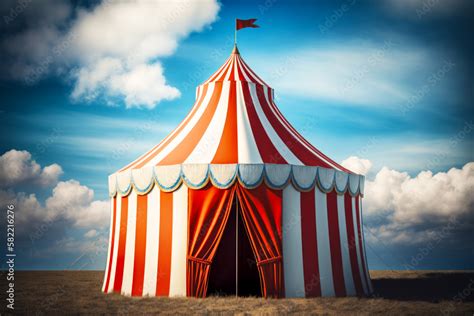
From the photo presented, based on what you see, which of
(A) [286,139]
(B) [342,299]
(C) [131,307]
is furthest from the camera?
(A) [286,139]

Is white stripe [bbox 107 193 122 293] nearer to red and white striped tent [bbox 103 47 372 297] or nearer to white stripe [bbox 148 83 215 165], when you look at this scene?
red and white striped tent [bbox 103 47 372 297]

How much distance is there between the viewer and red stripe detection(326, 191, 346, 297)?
8.43 m

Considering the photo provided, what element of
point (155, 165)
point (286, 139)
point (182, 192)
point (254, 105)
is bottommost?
point (182, 192)

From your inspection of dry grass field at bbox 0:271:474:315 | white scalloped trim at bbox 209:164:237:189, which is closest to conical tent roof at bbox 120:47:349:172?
white scalloped trim at bbox 209:164:237:189

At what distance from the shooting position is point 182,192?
8148 mm

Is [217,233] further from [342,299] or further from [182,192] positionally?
[342,299]

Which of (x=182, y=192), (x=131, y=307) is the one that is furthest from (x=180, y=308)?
(x=182, y=192)

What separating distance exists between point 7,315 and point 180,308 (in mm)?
2505

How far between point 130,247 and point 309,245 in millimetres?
3466

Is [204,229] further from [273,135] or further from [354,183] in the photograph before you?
[354,183]

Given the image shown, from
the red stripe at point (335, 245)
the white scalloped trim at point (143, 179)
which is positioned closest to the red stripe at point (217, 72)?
the white scalloped trim at point (143, 179)

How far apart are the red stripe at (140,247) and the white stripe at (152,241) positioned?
0.09 m

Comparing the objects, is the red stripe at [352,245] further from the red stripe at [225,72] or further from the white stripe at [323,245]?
the red stripe at [225,72]

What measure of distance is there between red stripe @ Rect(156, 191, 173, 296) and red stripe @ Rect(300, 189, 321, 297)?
8.00 feet
